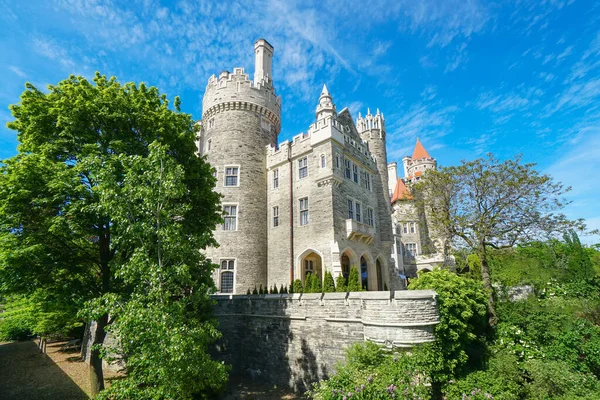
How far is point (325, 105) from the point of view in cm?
2516

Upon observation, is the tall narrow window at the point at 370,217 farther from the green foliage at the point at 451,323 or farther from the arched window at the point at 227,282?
the arched window at the point at 227,282

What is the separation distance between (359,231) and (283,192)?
658 centimetres

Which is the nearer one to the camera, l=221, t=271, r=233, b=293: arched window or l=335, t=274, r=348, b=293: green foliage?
l=335, t=274, r=348, b=293: green foliage

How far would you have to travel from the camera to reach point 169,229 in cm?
994

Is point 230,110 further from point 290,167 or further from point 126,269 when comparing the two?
point 126,269

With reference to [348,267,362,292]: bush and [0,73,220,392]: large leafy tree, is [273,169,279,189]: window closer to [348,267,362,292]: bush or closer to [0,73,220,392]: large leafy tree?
[348,267,362,292]: bush

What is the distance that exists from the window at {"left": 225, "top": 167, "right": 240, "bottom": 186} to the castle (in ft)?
0.25

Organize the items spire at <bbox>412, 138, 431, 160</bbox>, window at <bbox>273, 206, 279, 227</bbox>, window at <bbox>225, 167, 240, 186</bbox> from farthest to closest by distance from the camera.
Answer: spire at <bbox>412, 138, 431, 160</bbox>, window at <bbox>225, 167, 240, 186</bbox>, window at <bbox>273, 206, 279, 227</bbox>

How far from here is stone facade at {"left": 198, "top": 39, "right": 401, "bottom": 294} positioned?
2223cm

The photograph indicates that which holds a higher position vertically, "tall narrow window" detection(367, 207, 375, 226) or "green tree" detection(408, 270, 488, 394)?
"tall narrow window" detection(367, 207, 375, 226)

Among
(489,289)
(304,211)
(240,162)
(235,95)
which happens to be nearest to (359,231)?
(304,211)

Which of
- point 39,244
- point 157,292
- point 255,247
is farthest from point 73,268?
point 255,247

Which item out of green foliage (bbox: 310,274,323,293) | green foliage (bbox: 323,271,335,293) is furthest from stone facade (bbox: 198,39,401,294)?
green foliage (bbox: 310,274,323,293)

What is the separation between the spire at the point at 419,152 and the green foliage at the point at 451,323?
48616 mm
